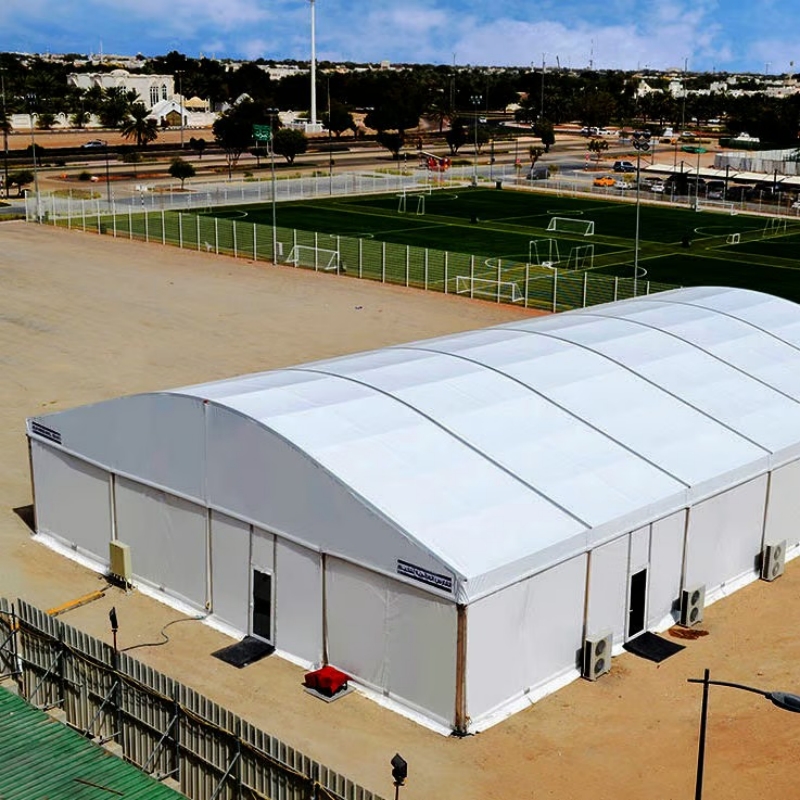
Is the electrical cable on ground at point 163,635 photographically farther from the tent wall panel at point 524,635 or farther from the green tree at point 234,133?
the green tree at point 234,133

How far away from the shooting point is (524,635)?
21.3 metres

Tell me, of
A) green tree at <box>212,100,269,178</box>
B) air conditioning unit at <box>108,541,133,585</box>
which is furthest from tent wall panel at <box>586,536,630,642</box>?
green tree at <box>212,100,269,178</box>

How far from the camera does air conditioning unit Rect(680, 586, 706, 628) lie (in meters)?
24.4

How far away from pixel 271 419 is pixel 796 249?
206 feet

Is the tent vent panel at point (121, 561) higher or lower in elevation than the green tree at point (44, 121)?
lower

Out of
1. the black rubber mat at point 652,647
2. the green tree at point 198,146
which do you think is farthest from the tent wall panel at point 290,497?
the green tree at point 198,146

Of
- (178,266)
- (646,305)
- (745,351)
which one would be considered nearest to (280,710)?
(745,351)

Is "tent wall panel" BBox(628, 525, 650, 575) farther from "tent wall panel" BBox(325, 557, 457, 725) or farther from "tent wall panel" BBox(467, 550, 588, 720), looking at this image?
"tent wall panel" BBox(325, 557, 457, 725)

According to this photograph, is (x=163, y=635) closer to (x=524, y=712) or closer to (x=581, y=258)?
(x=524, y=712)

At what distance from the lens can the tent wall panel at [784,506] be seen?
90.3 ft

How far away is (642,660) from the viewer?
23.1 m

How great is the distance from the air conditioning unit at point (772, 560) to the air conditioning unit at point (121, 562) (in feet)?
45.7

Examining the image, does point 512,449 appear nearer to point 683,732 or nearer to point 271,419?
point 271,419

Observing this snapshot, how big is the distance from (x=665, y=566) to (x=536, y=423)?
3955 mm
